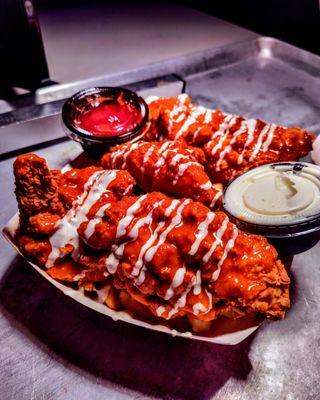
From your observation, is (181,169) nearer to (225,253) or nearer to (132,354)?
(225,253)

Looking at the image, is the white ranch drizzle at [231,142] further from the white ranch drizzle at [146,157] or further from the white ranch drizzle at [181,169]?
the white ranch drizzle at [146,157]

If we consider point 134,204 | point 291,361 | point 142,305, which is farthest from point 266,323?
point 134,204

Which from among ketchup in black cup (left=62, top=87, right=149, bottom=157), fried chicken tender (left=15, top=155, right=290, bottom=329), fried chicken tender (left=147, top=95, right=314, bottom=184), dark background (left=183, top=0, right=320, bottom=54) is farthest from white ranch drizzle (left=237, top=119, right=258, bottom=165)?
dark background (left=183, top=0, right=320, bottom=54)

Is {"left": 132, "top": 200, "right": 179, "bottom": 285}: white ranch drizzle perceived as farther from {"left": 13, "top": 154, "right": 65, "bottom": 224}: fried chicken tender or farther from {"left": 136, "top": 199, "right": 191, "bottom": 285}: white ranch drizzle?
{"left": 13, "top": 154, "right": 65, "bottom": 224}: fried chicken tender

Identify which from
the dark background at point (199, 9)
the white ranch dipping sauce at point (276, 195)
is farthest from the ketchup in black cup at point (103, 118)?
the dark background at point (199, 9)

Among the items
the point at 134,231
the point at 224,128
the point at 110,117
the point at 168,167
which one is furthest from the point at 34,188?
the point at 224,128

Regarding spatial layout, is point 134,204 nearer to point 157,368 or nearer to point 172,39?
point 157,368
